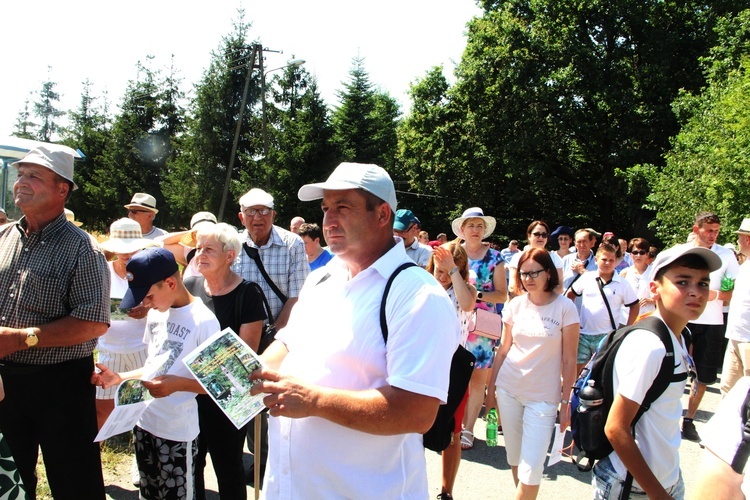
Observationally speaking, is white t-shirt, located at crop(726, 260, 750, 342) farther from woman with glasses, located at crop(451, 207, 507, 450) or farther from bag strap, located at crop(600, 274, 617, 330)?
woman with glasses, located at crop(451, 207, 507, 450)

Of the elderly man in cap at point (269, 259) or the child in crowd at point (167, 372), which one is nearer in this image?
the child in crowd at point (167, 372)

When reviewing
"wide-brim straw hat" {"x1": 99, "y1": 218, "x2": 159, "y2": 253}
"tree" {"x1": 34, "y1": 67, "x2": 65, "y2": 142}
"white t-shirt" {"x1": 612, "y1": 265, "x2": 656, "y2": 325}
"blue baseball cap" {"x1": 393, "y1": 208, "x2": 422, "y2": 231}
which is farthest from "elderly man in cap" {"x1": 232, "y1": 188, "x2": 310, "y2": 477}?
"tree" {"x1": 34, "y1": 67, "x2": 65, "y2": 142}

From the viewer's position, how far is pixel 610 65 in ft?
80.9

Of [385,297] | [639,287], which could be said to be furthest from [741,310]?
[385,297]

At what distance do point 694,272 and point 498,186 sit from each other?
27.0 metres

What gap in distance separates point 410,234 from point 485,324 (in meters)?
1.29

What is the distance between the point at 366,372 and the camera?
1.79 metres

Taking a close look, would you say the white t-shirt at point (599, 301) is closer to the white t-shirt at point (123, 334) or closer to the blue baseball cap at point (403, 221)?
the blue baseball cap at point (403, 221)

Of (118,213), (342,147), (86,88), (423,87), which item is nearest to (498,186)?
(423,87)

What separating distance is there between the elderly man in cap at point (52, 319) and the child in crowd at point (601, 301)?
4.59m

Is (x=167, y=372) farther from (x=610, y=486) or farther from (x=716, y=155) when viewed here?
(x=716, y=155)

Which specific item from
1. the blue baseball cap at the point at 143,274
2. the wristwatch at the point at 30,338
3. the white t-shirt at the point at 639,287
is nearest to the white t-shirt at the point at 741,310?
the white t-shirt at the point at 639,287

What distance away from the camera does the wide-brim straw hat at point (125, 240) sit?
4.43 metres

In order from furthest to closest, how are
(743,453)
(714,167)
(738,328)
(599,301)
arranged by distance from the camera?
1. (714,167)
2. (599,301)
3. (738,328)
4. (743,453)
